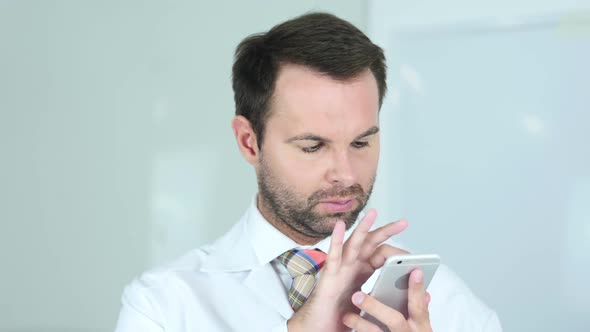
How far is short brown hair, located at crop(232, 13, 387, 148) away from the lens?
1.80 m

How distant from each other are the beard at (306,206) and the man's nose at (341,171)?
0.02 meters

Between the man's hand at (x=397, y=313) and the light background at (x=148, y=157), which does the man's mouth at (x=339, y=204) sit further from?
the light background at (x=148, y=157)

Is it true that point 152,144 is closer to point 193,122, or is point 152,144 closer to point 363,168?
point 193,122

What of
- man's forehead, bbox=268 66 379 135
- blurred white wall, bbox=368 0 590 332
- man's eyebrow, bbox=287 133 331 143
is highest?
man's forehead, bbox=268 66 379 135

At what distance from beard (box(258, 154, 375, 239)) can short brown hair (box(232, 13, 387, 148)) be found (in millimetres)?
151

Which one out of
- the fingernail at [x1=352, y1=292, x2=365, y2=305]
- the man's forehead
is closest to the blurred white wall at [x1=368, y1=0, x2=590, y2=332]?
the man's forehead

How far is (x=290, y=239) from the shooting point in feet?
5.95

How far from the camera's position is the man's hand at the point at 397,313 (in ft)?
4.59

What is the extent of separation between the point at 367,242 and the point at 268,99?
536 millimetres

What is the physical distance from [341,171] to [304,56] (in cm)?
32

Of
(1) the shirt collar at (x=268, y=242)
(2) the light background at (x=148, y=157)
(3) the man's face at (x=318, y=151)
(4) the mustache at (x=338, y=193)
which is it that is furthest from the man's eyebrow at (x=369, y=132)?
(2) the light background at (x=148, y=157)

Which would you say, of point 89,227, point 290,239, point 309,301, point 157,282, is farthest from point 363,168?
point 89,227

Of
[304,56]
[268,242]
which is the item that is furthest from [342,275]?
[304,56]

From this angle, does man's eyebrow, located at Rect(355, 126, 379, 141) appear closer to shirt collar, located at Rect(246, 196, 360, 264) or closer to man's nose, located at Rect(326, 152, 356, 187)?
man's nose, located at Rect(326, 152, 356, 187)
